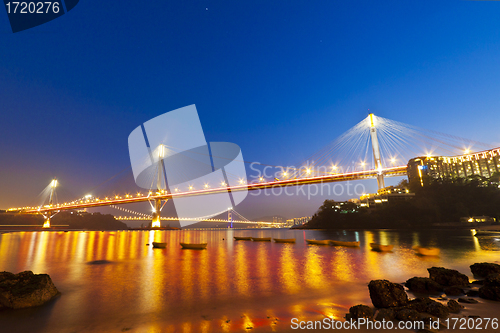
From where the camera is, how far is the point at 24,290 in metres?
5.83

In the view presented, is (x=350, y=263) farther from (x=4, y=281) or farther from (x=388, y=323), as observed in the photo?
(x=4, y=281)

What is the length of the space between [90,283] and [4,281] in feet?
10.6

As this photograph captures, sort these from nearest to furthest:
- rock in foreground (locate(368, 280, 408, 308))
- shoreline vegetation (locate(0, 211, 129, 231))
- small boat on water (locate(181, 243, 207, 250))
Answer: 1. rock in foreground (locate(368, 280, 408, 308))
2. small boat on water (locate(181, 243, 207, 250))
3. shoreline vegetation (locate(0, 211, 129, 231))

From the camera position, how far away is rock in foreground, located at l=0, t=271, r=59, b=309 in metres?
5.58

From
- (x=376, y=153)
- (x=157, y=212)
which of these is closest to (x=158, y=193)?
(x=157, y=212)

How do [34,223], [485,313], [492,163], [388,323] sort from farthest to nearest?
[34,223] < [492,163] < [485,313] < [388,323]

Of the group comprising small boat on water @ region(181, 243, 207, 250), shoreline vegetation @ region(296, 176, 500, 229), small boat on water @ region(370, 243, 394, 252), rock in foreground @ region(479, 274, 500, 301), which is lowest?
small boat on water @ region(370, 243, 394, 252)

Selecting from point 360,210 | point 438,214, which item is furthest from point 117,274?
point 360,210

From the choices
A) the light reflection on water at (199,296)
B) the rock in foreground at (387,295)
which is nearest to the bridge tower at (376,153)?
the light reflection on water at (199,296)

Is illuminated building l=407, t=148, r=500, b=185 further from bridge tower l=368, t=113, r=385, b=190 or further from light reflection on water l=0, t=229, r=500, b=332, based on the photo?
light reflection on water l=0, t=229, r=500, b=332

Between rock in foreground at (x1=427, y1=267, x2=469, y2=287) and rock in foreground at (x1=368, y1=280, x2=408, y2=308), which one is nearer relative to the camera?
rock in foreground at (x1=368, y1=280, x2=408, y2=308)

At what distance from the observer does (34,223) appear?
270 feet

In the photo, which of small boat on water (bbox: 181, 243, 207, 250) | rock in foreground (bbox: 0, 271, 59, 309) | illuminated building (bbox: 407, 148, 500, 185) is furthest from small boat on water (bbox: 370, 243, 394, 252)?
illuminated building (bbox: 407, 148, 500, 185)

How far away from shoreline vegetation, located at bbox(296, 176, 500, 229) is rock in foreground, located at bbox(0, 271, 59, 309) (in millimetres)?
54665
